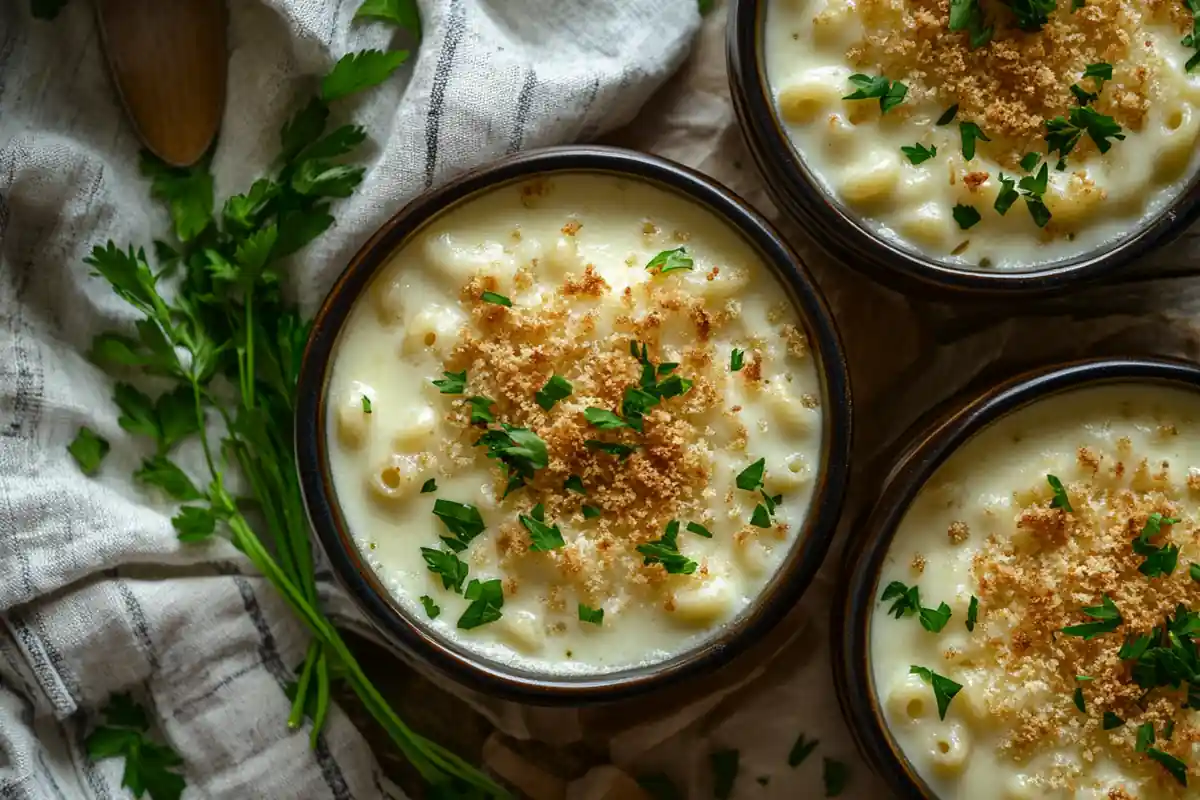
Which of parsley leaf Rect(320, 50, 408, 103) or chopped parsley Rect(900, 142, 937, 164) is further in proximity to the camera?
parsley leaf Rect(320, 50, 408, 103)

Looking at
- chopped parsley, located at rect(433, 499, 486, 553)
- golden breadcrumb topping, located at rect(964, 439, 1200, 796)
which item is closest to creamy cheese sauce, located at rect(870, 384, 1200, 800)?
golden breadcrumb topping, located at rect(964, 439, 1200, 796)

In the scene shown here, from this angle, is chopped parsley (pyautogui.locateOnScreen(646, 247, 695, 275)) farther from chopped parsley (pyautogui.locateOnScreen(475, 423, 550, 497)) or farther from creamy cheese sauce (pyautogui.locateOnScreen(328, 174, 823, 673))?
chopped parsley (pyautogui.locateOnScreen(475, 423, 550, 497))

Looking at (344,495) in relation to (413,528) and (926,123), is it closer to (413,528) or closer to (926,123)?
(413,528)

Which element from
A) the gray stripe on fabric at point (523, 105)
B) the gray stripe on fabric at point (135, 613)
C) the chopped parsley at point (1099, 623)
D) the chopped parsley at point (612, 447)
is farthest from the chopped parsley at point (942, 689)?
the gray stripe on fabric at point (135, 613)

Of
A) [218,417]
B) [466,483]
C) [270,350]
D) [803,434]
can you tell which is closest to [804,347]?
[803,434]

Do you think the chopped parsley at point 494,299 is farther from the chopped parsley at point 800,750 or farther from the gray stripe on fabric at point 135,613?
the chopped parsley at point 800,750
